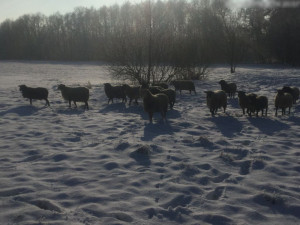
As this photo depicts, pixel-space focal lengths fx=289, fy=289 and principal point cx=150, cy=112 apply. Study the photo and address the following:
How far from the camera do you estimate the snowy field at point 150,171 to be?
15.1ft

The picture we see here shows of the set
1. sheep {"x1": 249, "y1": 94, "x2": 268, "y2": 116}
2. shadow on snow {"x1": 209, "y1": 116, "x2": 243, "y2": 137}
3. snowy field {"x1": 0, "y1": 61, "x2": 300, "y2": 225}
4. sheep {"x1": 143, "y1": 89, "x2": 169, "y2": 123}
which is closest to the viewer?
snowy field {"x1": 0, "y1": 61, "x2": 300, "y2": 225}

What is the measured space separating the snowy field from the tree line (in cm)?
1022

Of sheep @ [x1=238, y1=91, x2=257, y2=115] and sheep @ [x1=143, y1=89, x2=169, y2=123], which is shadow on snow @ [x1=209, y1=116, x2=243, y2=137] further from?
sheep @ [x1=143, y1=89, x2=169, y2=123]

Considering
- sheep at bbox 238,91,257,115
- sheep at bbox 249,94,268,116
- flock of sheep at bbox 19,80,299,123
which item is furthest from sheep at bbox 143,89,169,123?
sheep at bbox 249,94,268,116

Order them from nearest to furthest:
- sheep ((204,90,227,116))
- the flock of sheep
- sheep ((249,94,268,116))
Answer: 1. the flock of sheep
2. sheep ((249,94,268,116))
3. sheep ((204,90,227,116))

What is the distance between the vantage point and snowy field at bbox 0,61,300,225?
15.1ft

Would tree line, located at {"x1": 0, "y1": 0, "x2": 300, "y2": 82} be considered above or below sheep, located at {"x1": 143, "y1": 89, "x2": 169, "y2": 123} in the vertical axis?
above

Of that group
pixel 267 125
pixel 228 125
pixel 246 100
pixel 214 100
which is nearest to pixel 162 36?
pixel 214 100

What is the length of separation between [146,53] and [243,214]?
1656 centimetres

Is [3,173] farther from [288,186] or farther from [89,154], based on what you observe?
[288,186]

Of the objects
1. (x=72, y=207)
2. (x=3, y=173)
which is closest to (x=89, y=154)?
(x=3, y=173)

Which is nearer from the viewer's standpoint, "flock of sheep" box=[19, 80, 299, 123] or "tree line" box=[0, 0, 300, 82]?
"flock of sheep" box=[19, 80, 299, 123]

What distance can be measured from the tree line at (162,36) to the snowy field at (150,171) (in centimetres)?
1022

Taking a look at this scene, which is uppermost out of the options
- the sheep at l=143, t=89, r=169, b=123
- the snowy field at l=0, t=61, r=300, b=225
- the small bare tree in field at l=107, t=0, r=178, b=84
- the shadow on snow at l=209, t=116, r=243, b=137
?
the small bare tree in field at l=107, t=0, r=178, b=84
